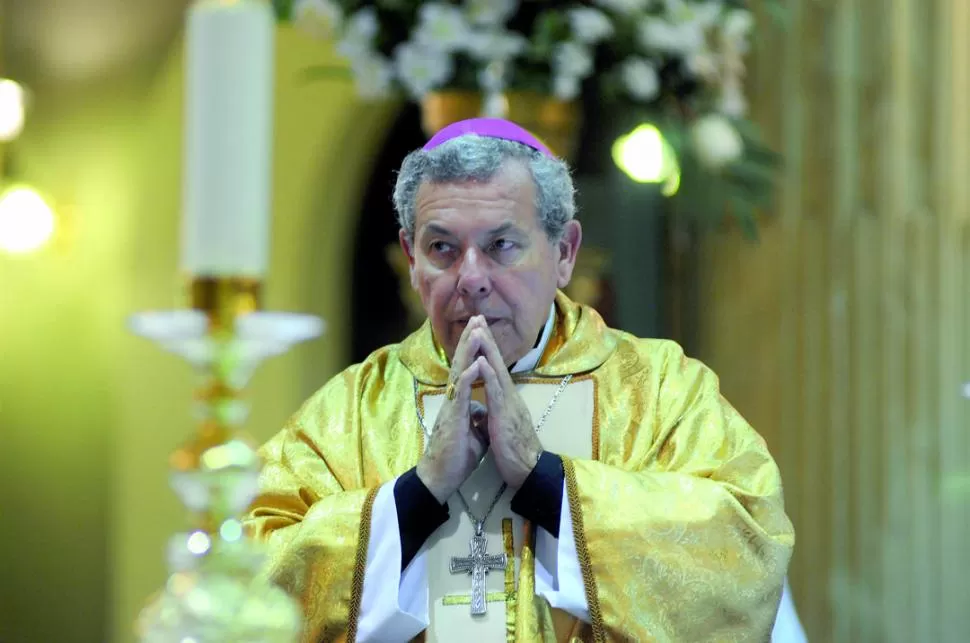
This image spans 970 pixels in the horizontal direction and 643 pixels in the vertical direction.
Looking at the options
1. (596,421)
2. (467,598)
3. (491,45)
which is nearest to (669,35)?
(491,45)

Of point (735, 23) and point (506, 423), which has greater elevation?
point (735, 23)

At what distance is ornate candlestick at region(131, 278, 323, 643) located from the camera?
1.27 metres

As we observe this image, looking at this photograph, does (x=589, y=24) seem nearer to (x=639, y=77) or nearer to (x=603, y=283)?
(x=639, y=77)

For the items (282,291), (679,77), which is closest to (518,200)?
(679,77)

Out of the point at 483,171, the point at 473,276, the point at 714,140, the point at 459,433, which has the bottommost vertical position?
the point at 459,433

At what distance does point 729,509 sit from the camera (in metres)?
2.43

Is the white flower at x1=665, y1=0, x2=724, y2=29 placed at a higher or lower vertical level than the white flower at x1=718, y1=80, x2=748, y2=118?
higher

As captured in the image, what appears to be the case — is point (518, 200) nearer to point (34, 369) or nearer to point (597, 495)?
point (597, 495)

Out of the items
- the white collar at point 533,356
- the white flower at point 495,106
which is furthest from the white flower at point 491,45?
the white collar at point 533,356

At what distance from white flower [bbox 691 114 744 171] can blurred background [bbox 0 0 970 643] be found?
36 cm

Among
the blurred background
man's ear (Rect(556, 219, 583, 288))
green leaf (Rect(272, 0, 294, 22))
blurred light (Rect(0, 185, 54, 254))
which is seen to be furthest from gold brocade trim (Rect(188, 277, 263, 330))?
blurred light (Rect(0, 185, 54, 254))

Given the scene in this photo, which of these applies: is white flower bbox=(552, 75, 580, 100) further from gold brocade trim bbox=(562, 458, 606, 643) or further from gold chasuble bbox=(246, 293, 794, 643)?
gold brocade trim bbox=(562, 458, 606, 643)

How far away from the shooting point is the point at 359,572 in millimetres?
2406

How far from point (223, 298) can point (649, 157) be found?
3402mm
